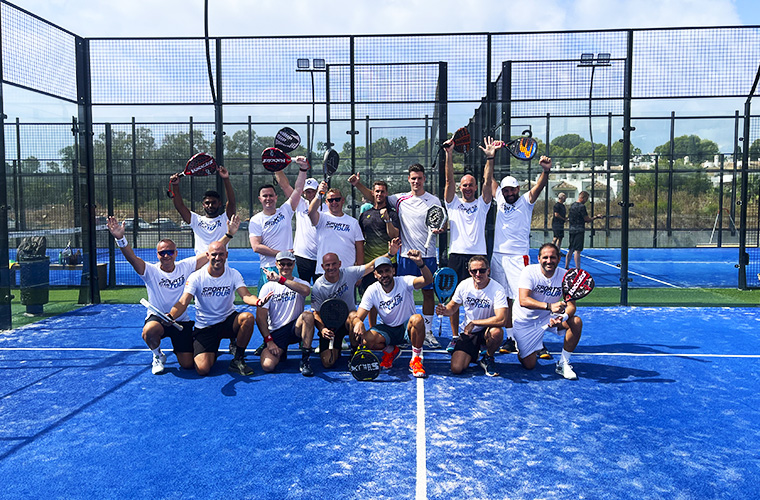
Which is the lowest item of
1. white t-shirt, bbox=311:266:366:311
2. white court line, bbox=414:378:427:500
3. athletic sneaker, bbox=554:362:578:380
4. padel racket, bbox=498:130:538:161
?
white court line, bbox=414:378:427:500

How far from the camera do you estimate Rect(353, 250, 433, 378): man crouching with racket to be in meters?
5.90

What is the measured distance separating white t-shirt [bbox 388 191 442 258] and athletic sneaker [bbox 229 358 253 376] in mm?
2224

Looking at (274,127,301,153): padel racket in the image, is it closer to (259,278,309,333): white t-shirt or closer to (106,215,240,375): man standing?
(106,215,240,375): man standing

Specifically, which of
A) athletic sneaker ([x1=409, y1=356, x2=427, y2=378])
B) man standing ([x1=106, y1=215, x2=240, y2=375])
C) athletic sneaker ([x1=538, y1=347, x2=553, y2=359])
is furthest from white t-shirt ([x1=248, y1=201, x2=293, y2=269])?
athletic sneaker ([x1=538, y1=347, x2=553, y2=359])

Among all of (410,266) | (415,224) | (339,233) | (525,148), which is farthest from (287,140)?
(525,148)

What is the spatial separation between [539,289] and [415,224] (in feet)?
5.57

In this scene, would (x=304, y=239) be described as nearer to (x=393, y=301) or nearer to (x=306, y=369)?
(x=393, y=301)

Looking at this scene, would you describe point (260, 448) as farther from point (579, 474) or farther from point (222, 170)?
point (222, 170)

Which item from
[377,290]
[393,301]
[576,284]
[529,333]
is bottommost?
[529,333]

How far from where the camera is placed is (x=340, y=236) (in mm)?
6770

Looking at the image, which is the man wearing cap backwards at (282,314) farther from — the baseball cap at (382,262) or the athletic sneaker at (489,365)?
the athletic sneaker at (489,365)

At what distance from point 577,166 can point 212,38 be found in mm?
13315

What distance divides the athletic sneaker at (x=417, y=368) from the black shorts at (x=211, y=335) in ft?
6.46

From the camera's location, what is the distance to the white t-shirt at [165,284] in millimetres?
6262
